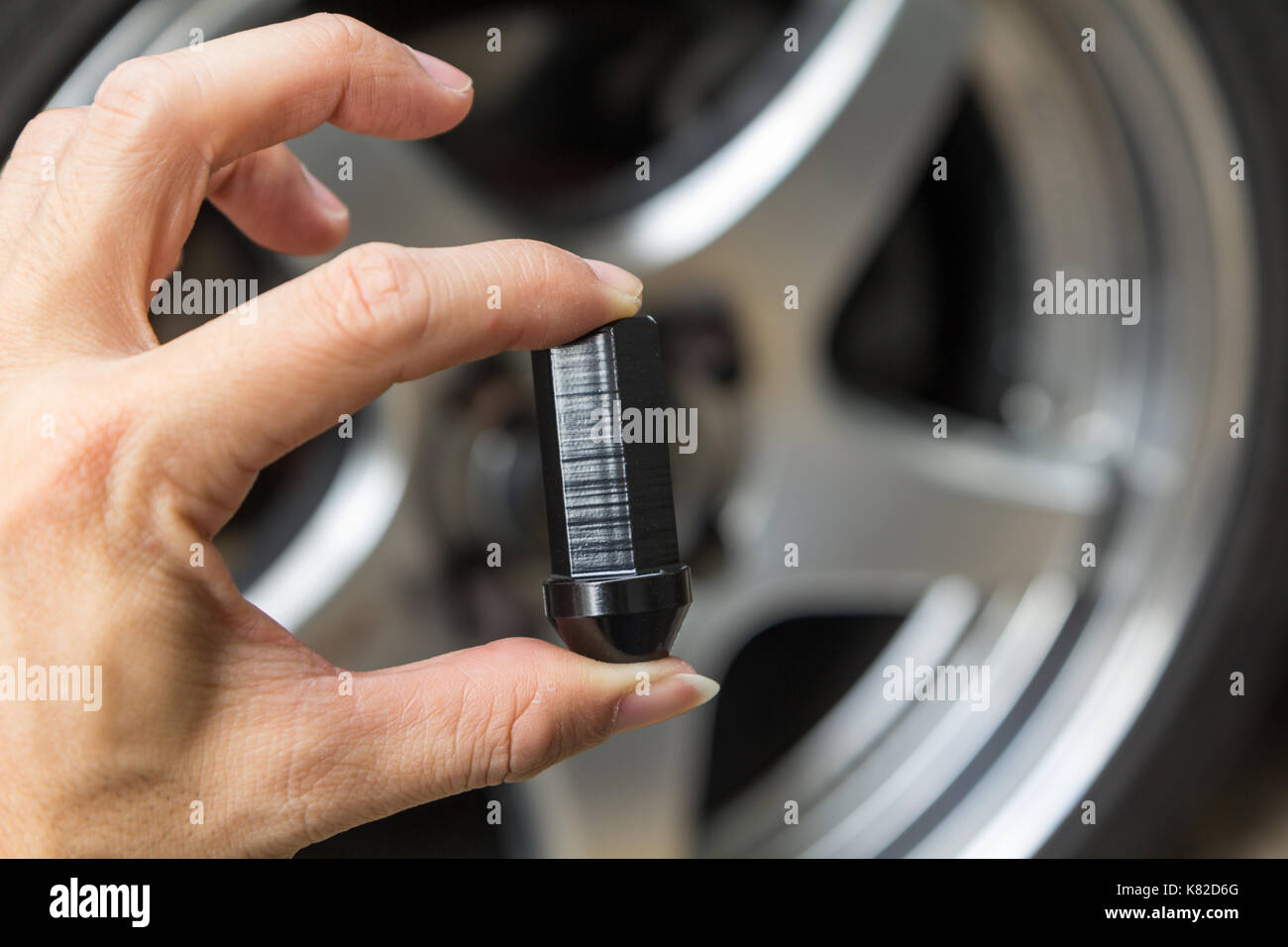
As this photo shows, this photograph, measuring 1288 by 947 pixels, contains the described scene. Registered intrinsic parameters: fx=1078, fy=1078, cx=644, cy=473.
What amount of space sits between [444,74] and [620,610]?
0.79 ft

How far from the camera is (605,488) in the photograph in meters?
0.38

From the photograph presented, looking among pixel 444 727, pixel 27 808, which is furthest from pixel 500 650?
pixel 27 808

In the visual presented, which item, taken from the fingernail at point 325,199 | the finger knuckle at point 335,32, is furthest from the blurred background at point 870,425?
the finger knuckle at point 335,32

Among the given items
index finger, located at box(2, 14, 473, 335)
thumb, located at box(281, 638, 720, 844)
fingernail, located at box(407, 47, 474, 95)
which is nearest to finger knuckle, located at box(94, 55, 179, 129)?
index finger, located at box(2, 14, 473, 335)

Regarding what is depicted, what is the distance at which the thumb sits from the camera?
381 millimetres

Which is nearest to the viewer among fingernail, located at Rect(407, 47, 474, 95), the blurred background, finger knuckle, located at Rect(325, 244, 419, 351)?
finger knuckle, located at Rect(325, 244, 419, 351)

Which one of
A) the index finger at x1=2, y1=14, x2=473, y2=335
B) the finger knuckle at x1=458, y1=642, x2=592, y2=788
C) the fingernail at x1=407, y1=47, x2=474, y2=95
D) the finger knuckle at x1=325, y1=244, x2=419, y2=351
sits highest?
the fingernail at x1=407, y1=47, x2=474, y2=95

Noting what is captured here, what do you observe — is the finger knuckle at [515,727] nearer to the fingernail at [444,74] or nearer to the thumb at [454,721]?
the thumb at [454,721]

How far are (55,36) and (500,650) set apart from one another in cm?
37

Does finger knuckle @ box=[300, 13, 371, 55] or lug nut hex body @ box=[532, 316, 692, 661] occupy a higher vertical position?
finger knuckle @ box=[300, 13, 371, 55]

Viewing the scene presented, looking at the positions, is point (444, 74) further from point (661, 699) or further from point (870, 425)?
point (870, 425)

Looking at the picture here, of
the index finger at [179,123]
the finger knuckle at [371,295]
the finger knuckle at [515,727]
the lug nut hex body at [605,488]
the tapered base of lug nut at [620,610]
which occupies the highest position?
the index finger at [179,123]

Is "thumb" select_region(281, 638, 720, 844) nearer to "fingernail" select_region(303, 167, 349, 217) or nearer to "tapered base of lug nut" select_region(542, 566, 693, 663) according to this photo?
"tapered base of lug nut" select_region(542, 566, 693, 663)

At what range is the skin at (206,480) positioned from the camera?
35 centimetres
